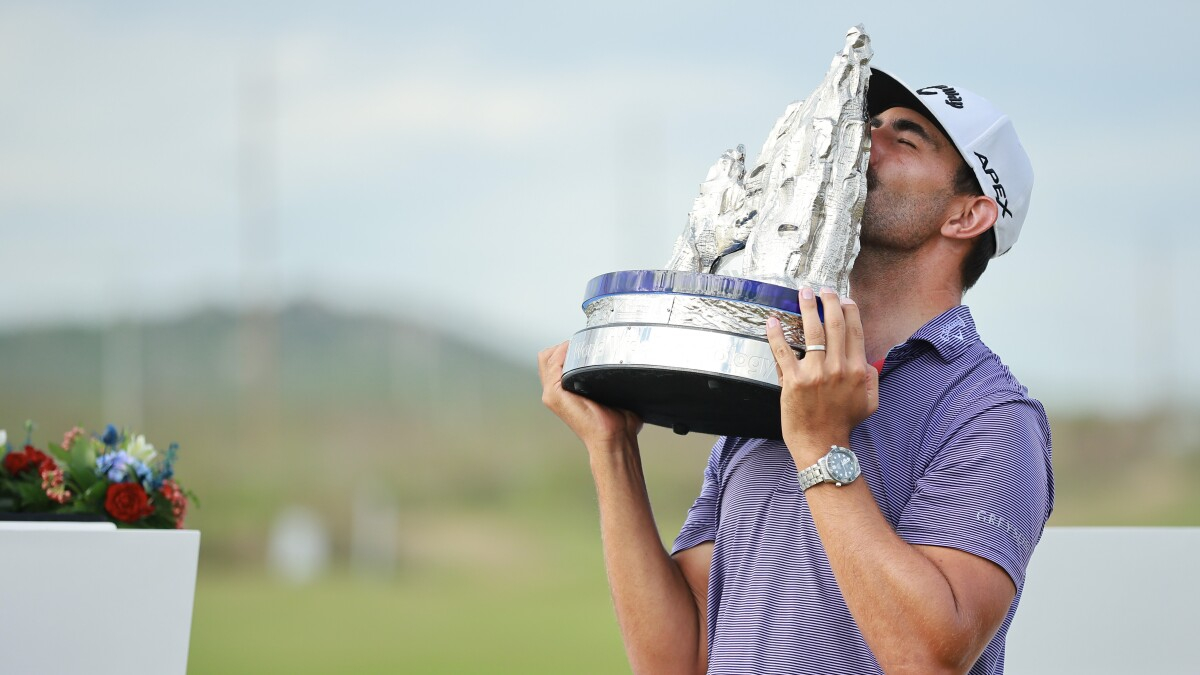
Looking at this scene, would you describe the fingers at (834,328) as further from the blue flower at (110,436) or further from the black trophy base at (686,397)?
the blue flower at (110,436)

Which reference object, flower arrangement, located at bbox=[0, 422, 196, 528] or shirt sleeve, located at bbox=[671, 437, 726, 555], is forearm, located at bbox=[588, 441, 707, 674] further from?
flower arrangement, located at bbox=[0, 422, 196, 528]

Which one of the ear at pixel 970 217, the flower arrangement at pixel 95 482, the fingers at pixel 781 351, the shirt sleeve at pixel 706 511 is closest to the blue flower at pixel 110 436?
the flower arrangement at pixel 95 482

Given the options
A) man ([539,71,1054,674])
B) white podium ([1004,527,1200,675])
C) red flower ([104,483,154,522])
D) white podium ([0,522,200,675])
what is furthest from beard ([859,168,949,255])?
red flower ([104,483,154,522])

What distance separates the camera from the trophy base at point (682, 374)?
166 cm

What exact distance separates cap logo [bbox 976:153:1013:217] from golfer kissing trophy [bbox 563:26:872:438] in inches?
8.7

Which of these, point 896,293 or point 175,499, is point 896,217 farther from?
point 175,499

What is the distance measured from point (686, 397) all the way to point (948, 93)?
689 millimetres

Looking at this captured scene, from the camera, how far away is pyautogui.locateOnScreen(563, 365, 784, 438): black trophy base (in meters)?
1.71

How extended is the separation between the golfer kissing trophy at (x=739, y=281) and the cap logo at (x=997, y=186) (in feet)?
0.72

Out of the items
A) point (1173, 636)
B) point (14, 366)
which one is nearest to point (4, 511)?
point (1173, 636)

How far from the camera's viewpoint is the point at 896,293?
2.09m

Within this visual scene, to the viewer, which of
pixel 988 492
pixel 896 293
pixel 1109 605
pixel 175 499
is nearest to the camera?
pixel 988 492

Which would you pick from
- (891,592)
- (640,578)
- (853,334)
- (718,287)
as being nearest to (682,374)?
(718,287)

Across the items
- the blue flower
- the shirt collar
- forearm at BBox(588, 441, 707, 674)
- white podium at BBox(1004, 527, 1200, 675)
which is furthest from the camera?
the blue flower
